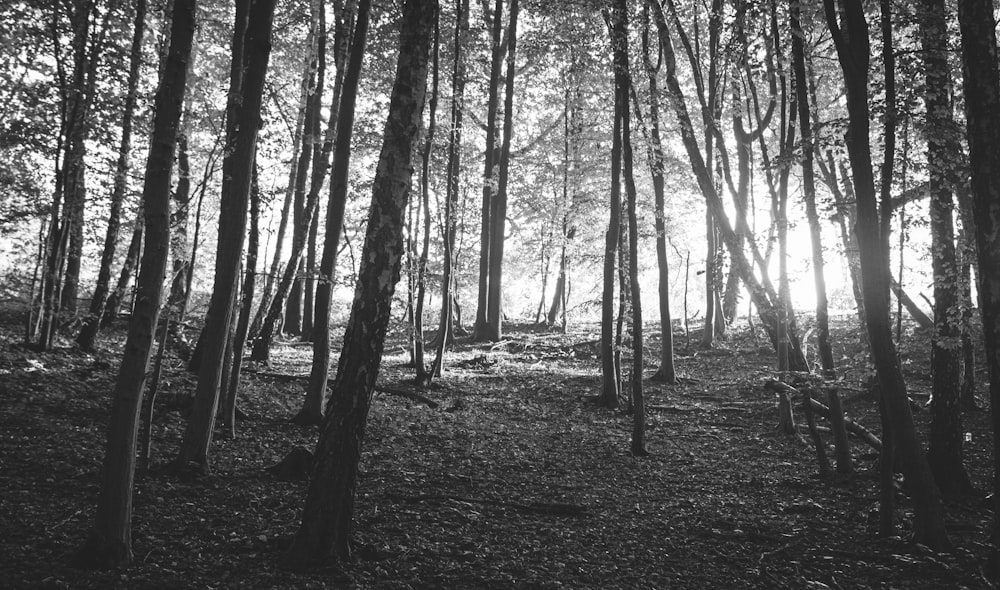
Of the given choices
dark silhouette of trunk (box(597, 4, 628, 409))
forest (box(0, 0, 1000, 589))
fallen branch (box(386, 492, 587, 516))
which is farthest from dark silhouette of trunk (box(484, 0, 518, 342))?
fallen branch (box(386, 492, 587, 516))

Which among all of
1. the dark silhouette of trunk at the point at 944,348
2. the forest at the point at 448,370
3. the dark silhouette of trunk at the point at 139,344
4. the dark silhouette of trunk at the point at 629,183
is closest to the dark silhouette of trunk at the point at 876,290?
the forest at the point at 448,370

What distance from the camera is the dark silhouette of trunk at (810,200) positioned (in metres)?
7.03

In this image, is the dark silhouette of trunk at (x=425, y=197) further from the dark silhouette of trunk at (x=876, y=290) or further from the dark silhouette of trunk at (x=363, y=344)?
the dark silhouette of trunk at (x=876, y=290)

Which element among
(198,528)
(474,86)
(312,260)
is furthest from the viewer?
(474,86)

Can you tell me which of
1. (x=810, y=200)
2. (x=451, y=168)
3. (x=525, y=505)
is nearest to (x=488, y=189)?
(x=451, y=168)

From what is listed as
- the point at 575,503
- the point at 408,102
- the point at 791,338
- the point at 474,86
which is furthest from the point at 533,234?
the point at 408,102

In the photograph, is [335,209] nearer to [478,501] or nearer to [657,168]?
[478,501]

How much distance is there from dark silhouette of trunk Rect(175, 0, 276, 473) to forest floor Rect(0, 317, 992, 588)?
488 millimetres

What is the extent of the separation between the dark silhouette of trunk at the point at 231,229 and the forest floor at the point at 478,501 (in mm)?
488

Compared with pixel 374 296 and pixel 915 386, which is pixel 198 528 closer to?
pixel 374 296

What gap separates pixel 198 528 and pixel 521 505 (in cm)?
331

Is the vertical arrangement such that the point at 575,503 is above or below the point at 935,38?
below

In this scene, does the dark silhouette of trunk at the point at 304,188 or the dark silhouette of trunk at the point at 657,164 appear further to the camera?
the dark silhouette of trunk at the point at 657,164

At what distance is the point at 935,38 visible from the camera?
19.1 ft
